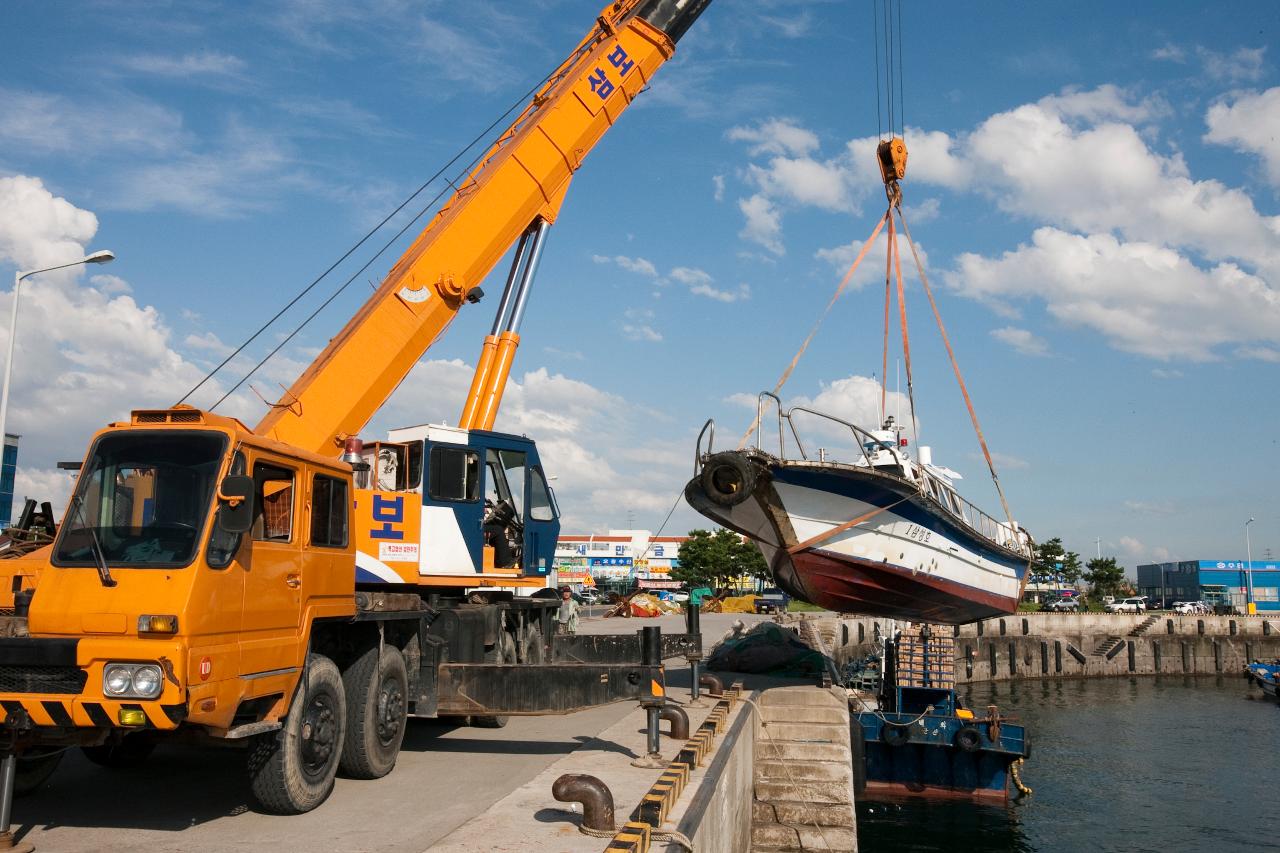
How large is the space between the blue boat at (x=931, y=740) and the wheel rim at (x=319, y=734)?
13143 mm

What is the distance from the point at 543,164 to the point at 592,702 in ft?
23.7

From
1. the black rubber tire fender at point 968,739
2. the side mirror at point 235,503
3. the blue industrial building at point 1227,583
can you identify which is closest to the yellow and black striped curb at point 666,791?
the side mirror at point 235,503

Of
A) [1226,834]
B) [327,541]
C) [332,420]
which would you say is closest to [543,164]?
[332,420]

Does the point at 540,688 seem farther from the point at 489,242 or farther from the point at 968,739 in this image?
the point at 968,739

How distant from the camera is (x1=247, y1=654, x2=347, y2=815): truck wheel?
6.26 m

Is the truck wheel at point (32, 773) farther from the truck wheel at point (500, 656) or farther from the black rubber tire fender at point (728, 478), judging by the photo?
the black rubber tire fender at point (728, 478)

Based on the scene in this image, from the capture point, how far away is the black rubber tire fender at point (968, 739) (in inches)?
697

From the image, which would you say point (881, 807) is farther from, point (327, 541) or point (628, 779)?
point (327, 541)

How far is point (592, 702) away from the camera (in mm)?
8266

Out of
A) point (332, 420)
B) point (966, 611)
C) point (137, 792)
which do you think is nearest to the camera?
point (137, 792)

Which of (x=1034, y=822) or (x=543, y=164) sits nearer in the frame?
(x=543, y=164)

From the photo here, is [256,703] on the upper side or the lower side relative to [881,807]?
upper

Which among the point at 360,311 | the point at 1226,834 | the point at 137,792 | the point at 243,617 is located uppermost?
the point at 360,311

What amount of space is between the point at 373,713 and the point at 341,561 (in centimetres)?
135
